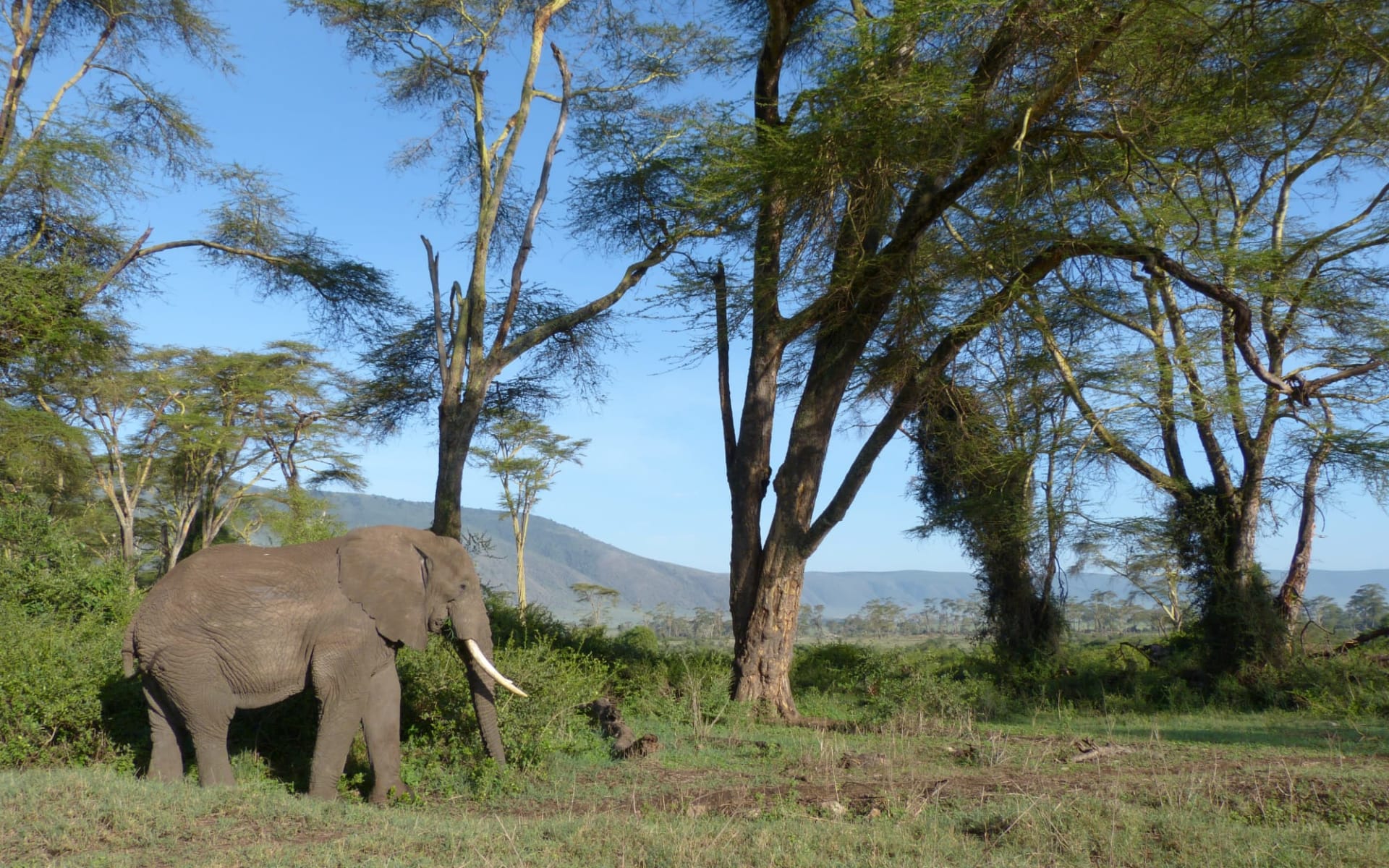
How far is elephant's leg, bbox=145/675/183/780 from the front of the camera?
6.61 m

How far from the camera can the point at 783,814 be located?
5.66 m

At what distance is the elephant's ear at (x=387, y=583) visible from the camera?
6.89 m

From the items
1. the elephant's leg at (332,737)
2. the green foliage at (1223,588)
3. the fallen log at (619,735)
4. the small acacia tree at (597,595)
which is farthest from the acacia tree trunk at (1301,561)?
the small acacia tree at (597,595)

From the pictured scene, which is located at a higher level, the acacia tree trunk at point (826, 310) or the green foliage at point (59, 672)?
the acacia tree trunk at point (826, 310)

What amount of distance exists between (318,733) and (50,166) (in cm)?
1214

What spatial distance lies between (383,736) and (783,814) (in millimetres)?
2838

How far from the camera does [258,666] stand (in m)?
6.62

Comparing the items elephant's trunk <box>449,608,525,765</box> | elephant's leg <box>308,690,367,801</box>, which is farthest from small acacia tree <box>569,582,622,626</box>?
elephant's leg <box>308,690,367,801</box>

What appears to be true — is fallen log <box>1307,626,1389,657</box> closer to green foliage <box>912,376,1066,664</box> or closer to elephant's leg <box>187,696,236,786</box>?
green foliage <box>912,376,1066,664</box>

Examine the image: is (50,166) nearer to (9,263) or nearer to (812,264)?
(9,263)

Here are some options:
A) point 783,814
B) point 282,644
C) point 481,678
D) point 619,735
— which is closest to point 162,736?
point 282,644

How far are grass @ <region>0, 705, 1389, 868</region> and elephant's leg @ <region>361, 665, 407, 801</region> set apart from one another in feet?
0.97

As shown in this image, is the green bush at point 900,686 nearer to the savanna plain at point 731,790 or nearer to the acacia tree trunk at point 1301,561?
the savanna plain at point 731,790

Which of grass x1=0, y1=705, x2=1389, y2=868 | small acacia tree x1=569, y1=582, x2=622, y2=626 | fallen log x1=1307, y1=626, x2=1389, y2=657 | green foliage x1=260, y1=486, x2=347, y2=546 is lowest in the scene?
grass x1=0, y1=705, x2=1389, y2=868
